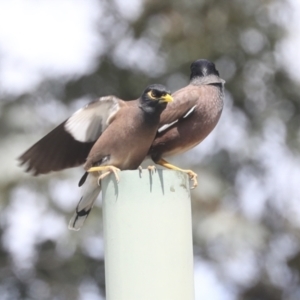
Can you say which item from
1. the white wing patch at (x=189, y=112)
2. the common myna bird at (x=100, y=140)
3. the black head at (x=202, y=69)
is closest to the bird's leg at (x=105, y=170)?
the common myna bird at (x=100, y=140)

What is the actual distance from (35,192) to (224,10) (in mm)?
2840

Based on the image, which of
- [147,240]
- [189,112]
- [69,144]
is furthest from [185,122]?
[147,240]

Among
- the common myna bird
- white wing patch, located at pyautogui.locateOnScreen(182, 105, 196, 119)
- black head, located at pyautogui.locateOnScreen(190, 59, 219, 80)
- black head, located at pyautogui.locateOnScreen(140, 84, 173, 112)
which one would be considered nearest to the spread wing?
the common myna bird

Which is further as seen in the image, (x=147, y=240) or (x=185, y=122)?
(x=185, y=122)

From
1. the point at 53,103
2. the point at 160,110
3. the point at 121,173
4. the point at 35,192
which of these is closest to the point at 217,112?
the point at 160,110

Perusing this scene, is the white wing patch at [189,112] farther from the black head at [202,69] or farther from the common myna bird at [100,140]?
the black head at [202,69]

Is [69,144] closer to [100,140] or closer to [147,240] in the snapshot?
[100,140]

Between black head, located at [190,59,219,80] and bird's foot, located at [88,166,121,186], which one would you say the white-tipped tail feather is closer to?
bird's foot, located at [88,166,121,186]

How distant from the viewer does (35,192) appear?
966 centimetres

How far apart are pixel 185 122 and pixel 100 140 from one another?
1.65 ft

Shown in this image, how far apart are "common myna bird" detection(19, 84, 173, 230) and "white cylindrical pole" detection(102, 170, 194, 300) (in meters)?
0.65

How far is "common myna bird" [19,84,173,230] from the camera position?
5.21 meters

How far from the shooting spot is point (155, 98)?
17.3 feet

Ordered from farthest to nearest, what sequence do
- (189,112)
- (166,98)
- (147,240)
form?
(189,112) < (166,98) < (147,240)
